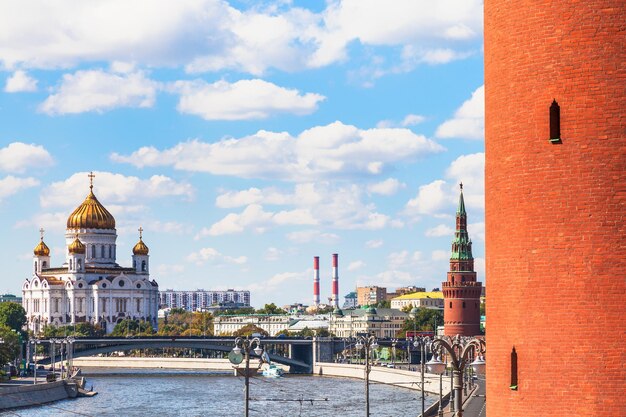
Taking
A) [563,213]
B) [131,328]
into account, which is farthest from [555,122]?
[131,328]

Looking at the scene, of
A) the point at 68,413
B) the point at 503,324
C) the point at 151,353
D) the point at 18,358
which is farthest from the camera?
the point at 151,353

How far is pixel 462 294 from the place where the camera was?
11588 cm

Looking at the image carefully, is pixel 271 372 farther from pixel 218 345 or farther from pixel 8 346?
pixel 8 346

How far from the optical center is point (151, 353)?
145875 millimetres

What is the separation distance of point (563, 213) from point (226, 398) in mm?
70176

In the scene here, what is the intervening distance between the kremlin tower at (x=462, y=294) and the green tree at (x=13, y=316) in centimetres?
4771

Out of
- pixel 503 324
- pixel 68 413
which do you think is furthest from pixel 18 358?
pixel 503 324

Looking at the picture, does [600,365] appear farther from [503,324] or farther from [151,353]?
[151,353]

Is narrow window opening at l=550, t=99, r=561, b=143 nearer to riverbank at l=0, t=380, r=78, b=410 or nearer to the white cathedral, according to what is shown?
riverbank at l=0, t=380, r=78, b=410

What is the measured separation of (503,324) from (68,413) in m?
60.2

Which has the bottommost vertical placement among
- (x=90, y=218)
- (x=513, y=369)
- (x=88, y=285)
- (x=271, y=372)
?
(x=271, y=372)

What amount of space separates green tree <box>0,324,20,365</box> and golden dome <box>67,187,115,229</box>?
6867 cm

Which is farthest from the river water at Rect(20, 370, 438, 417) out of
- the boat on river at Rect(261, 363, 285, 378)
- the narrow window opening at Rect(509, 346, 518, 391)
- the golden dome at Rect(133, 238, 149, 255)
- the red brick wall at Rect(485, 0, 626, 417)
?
the golden dome at Rect(133, 238, 149, 255)

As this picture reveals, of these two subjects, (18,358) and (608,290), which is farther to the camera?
(18,358)
